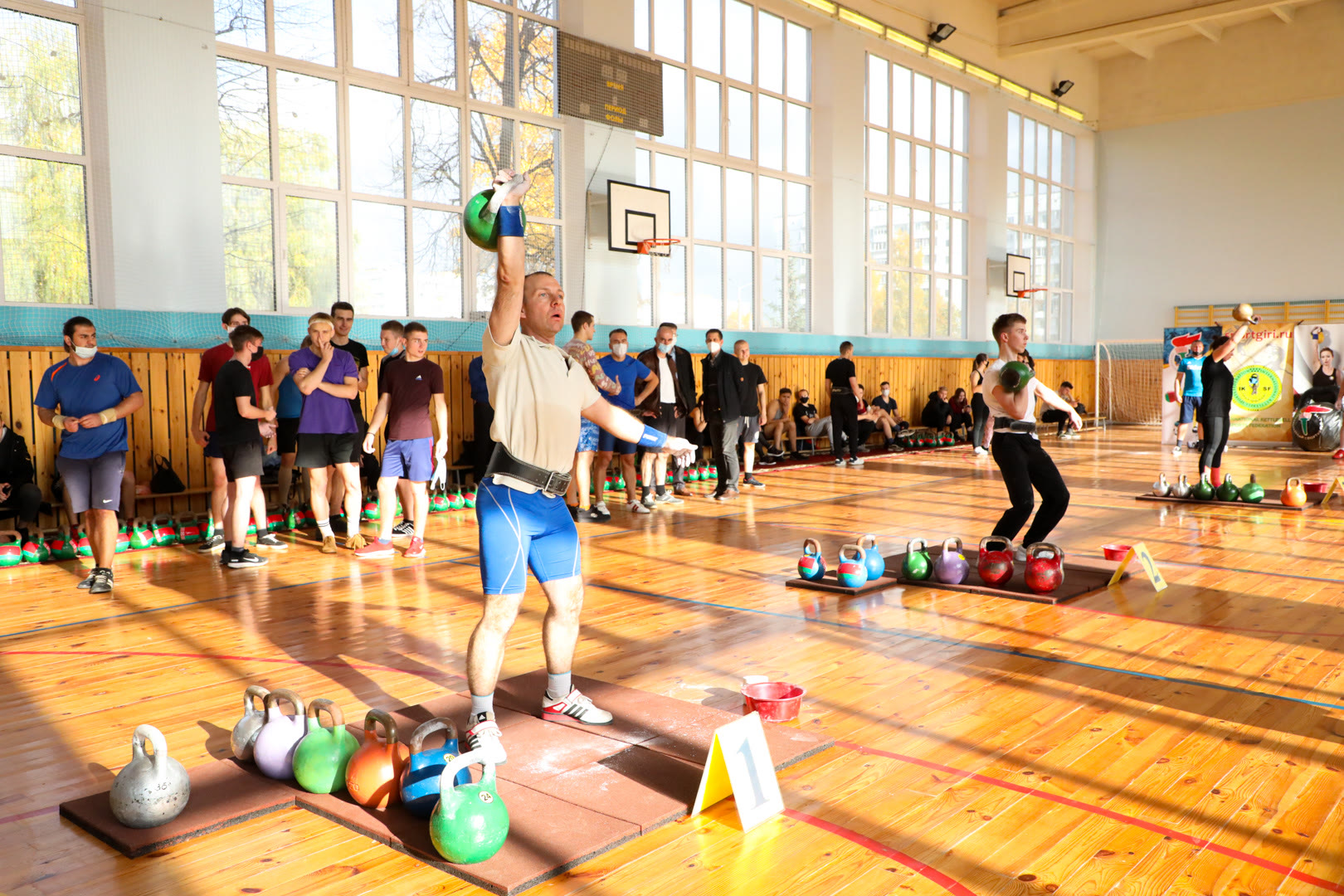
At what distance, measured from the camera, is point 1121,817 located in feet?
9.27

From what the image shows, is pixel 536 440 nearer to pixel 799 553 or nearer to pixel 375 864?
pixel 375 864

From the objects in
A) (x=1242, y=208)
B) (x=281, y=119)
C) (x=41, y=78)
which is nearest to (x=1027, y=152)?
(x=1242, y=208)

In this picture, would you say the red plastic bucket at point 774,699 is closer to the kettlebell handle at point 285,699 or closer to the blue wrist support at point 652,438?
the blue wrist support at point 652,438

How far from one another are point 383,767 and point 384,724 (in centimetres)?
13

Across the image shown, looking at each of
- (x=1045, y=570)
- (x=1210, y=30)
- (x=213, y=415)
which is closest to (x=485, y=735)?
(x=1045, y=570)

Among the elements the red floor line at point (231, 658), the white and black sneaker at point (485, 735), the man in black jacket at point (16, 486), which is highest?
the man in black jacket at point (16, 486)

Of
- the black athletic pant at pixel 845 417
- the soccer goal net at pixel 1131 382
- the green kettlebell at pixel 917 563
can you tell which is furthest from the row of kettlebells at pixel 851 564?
the soccer goal net at pixel 1131 382

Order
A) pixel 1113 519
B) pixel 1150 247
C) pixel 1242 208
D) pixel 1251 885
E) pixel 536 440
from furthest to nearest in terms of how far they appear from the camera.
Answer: pixel 1150 247
pixel 1242 208
pixel 1113 519
pixel 536 440
pixel 1251 885

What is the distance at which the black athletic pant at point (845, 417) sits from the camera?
12.8 meters

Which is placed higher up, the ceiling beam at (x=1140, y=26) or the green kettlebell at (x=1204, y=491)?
the ceiling beam at (x=1140, y=26)

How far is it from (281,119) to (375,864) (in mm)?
8602

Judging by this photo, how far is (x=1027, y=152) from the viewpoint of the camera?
68.3 feet

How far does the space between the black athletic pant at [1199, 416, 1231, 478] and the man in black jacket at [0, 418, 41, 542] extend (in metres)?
10.1

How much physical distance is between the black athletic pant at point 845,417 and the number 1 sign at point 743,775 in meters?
10.1
